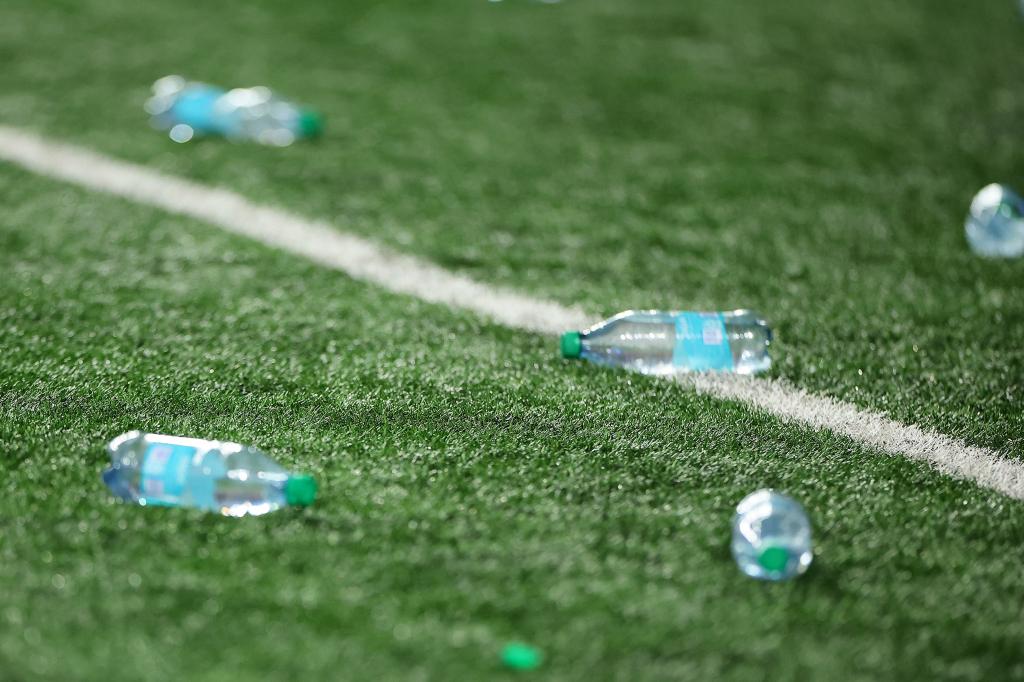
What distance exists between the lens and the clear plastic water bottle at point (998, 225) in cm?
355

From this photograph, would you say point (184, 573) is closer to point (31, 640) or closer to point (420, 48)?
point (31, 640)

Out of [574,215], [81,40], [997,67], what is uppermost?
[997,67]

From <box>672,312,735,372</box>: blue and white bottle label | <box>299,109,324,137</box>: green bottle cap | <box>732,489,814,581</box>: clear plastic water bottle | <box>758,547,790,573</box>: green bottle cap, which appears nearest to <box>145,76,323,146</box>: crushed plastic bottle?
<box>299,109,324,137</box>: green bottle cap

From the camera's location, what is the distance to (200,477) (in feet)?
7.52

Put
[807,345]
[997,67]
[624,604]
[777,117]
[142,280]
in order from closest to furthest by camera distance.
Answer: [624,604]
[807,345]
[142,280]
[777,117]
[997,67]

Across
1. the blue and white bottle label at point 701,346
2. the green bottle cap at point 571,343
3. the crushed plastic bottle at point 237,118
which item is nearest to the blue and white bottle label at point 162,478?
the green bottle cap at point 571,343

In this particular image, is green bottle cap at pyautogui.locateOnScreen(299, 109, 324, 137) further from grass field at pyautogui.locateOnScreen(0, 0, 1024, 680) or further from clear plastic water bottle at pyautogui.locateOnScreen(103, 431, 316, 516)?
clear plastic water bottle at pyautogui.locateOnScreen(103, 431, 316, 516)

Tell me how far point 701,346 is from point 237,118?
227 centimetres

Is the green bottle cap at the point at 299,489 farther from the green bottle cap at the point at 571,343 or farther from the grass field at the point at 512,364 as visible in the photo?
the green bottle cap at the point at 571,343

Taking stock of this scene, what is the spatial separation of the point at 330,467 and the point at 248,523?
248mm

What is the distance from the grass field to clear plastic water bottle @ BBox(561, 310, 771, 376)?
0.24 feet

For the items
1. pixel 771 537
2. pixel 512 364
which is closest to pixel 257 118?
pixel 512 364

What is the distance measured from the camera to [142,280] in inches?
129

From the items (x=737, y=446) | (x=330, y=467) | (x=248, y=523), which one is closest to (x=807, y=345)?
(x=737, y=446)
